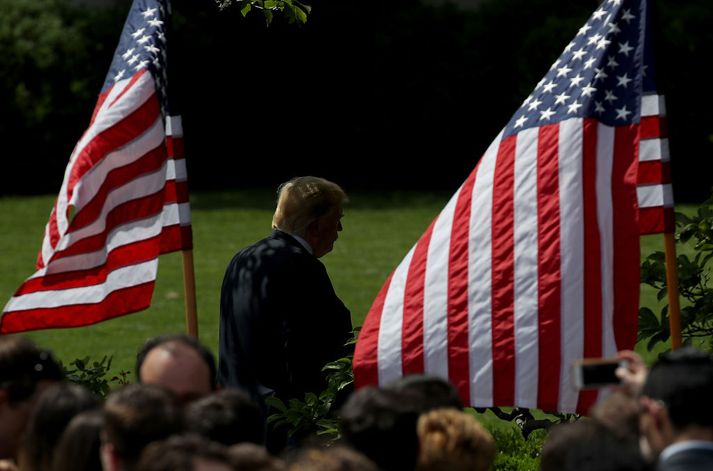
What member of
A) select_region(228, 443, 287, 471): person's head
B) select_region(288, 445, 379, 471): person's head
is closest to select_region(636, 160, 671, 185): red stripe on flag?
select_region(228, 443, 287, 471): person's head

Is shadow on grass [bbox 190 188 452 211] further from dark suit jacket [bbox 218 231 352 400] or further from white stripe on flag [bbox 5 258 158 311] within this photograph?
dark suit jacket [bbox 218 231 352 400]

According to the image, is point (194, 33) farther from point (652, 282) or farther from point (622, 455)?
point (622, 455)

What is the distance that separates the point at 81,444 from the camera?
14.5 ft

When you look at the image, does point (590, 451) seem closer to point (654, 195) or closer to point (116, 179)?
point (654, 195)

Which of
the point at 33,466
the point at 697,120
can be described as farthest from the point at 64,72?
the point at 33,466

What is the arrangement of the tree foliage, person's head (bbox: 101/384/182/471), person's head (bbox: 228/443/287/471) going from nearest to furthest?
person's head (bbox: 228/443/287/471) → person's head (bbox: 101/384/182/471) → the tree foliage

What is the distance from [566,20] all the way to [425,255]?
60.8 feet

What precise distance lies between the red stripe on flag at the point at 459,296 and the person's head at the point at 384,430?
2114 millimetres

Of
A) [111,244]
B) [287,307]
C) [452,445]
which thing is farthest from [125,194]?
[452,445]

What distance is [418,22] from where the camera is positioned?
2662 centimetres

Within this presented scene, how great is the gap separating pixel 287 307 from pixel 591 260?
4.35ft

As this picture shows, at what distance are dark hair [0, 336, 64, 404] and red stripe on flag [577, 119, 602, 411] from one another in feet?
8.03

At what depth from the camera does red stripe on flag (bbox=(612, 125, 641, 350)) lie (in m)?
6.56

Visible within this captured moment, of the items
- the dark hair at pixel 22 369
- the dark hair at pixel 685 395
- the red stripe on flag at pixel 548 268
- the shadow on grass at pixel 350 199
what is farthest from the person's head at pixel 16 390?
the shadow on grass at pixel 350 199
